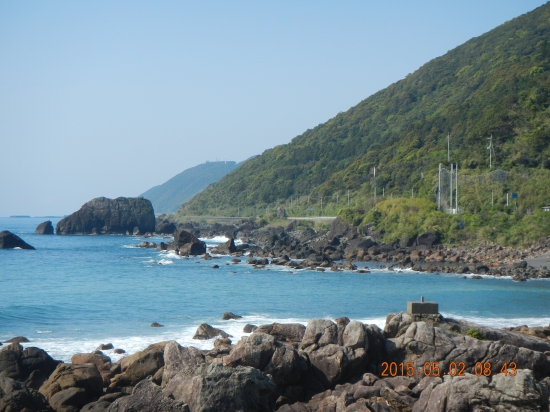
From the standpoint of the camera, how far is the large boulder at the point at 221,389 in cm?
1252

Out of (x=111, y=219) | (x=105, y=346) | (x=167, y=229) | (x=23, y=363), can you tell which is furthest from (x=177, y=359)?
(x=111, y=219)

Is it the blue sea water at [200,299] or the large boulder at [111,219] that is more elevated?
the large boulder at [111,219]

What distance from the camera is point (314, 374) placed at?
51.5 feet

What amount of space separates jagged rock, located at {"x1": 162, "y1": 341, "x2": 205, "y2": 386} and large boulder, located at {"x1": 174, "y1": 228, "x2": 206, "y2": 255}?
47234mm

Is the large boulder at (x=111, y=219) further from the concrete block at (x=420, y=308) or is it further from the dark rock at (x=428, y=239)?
the concrete block at (x=420, y=308)

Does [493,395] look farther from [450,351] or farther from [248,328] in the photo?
[248,328]

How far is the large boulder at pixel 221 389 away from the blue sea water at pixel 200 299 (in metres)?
7.44

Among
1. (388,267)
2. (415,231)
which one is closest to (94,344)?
(388,267)

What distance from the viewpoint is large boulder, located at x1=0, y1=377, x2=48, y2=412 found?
13.0 meters

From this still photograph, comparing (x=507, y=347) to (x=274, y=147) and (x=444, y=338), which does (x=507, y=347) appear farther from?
(x=274, y=147)

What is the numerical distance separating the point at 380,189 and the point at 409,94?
180 feet

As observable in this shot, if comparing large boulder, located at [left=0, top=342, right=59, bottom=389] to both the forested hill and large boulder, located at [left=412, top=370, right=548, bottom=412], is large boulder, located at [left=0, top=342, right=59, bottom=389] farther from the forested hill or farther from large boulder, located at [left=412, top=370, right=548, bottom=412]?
the forested hill
